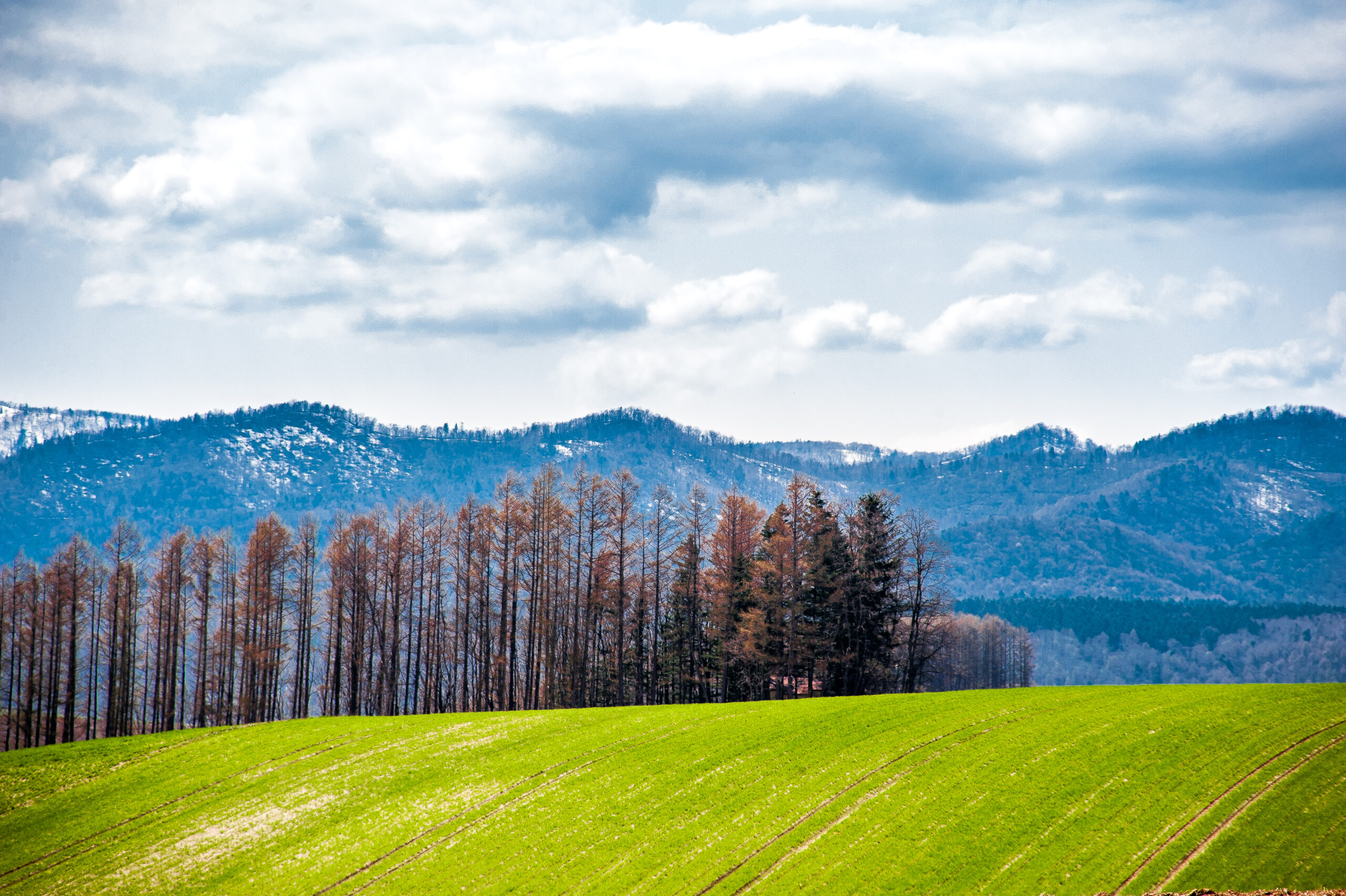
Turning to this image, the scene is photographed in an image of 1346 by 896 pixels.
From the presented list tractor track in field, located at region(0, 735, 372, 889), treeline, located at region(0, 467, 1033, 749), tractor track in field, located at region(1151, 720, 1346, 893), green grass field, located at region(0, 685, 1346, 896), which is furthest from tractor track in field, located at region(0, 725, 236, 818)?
tractor track in field, located at region(1151, 720, 1346, 893)

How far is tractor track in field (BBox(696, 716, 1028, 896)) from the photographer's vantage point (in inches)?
1110

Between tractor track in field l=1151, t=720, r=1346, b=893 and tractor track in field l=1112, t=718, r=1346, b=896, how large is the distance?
51cm

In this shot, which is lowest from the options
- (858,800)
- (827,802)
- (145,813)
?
(145,813)

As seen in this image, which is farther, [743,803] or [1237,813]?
[743,803]

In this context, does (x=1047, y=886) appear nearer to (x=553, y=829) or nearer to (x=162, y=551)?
(x=553, y=829)

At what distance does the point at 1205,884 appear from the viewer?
25.7 m

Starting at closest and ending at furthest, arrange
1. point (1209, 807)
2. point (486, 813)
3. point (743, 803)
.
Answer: point (1209, 807)
point (743, 803)
point (486, 813)

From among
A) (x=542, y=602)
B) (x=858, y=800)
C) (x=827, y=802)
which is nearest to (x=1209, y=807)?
(x=858, y=800)

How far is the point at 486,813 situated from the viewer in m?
34.8

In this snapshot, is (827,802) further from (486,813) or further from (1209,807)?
(486,813)

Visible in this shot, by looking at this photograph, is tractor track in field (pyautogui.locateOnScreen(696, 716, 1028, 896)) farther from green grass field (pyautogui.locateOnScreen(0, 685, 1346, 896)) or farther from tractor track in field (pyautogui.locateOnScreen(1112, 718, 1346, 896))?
tractor track in field (pyautogui.locateOnScreen(1112, 718, 1346, 896))

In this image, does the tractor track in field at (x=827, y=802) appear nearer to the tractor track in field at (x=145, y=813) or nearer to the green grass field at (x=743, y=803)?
the green grass field at (x=743, y=803)

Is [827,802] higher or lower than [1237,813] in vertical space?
lower

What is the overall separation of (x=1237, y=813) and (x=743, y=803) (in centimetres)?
1581
